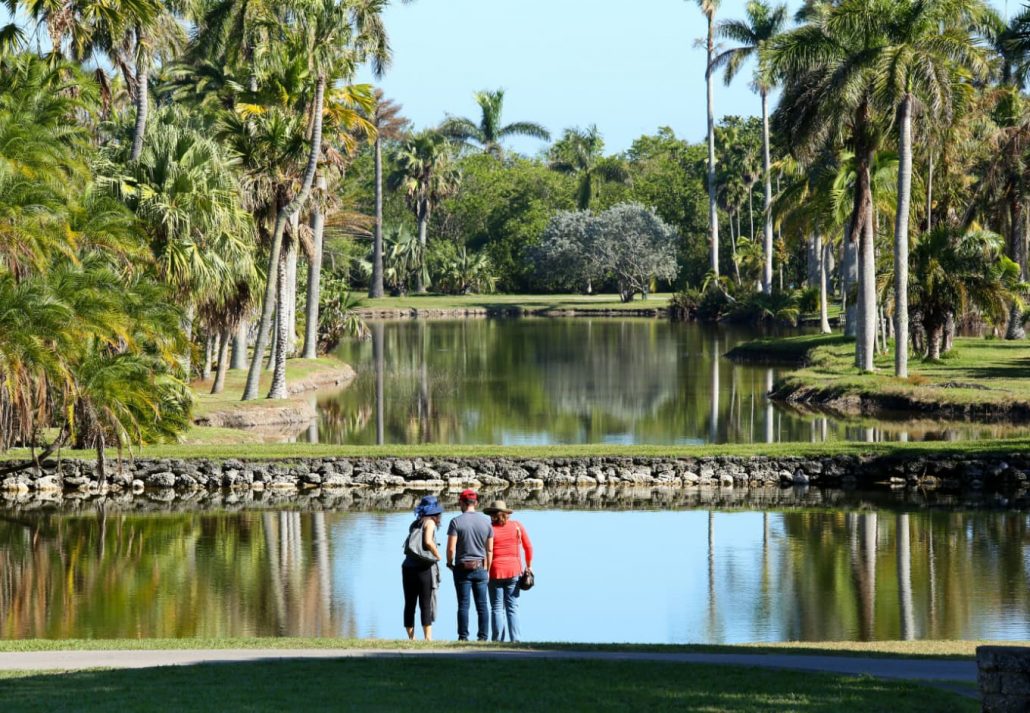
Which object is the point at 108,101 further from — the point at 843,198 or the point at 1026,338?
the point at 1026,338

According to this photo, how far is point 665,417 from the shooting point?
45.3 meters

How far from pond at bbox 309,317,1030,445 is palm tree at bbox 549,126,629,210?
145ft

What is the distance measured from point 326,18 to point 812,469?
18917mm

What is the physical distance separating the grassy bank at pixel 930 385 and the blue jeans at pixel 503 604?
2716 centimetres

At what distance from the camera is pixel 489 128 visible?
13250 centimetres

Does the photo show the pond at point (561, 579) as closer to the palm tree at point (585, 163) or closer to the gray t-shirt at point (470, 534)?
the gray t-shirt at point (470, 534)

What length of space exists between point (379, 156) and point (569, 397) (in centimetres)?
5493

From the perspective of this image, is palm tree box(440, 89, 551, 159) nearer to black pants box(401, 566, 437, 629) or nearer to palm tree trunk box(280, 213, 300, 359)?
palm tree trunk box(280, 213, 300, 359)

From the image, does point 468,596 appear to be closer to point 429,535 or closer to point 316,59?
point 429,535

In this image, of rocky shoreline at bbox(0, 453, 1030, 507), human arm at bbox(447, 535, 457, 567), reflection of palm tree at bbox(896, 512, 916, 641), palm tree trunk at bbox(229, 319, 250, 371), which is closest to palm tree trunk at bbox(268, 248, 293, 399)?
palm tree trunk at bbox(229, 319, 250, 371)

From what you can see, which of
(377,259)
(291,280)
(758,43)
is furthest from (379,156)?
(291,280)

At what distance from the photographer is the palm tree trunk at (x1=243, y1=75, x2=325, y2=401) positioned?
41594 millimetres

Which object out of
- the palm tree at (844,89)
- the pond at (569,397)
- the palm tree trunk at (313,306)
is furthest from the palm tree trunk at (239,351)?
the palm tree at (844,89)

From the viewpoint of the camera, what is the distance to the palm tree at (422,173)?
389 ft
